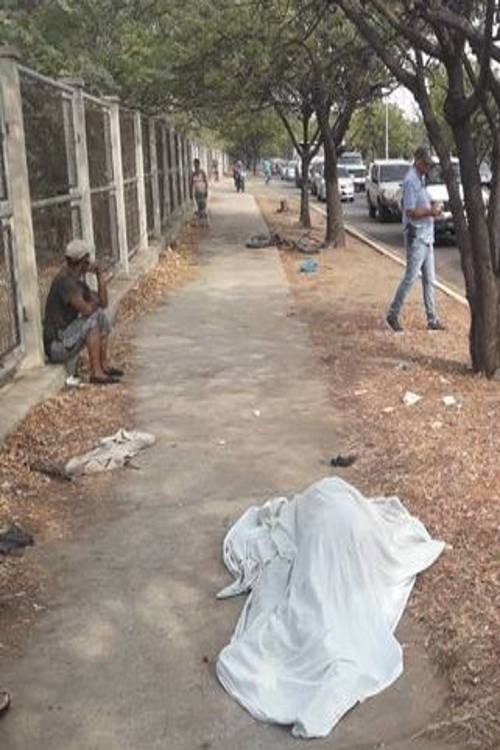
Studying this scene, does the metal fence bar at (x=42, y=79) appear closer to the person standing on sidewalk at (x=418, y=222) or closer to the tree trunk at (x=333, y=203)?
the person standing on sidewalk at (x=418, y=222)

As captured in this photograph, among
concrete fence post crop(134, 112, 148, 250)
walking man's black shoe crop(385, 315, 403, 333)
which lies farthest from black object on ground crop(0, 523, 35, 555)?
concrete fence post crop(134, 112, 148, 250)

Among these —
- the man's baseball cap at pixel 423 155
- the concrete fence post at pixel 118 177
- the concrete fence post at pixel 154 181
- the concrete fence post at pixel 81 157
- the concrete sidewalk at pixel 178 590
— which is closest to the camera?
the concrete sidewalk at pixel 178 590

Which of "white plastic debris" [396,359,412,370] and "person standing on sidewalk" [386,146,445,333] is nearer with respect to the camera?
"white plastic debris" [396,359,412,370]

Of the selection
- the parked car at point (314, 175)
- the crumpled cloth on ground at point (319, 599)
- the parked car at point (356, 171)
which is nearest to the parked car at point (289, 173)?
the parked car at point (356, 171)

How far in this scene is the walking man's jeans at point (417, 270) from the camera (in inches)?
368

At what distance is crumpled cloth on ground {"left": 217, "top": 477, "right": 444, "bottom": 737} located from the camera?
11.0 ft

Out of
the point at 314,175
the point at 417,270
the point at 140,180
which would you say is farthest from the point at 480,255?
the point at 314,175

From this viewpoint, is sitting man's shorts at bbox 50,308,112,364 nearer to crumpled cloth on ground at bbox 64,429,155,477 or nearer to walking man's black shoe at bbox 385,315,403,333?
crumpled cloth on ground at bbox 64,429,155,477

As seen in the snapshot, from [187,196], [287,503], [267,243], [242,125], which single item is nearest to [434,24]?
[287,503]

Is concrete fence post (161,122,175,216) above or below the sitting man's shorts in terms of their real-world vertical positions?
above

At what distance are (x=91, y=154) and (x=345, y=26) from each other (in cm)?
774

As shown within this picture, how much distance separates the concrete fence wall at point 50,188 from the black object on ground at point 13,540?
2168 millimetres

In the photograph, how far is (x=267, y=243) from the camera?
19.9 meters

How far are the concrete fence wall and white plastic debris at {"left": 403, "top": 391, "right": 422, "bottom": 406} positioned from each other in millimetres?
2775
